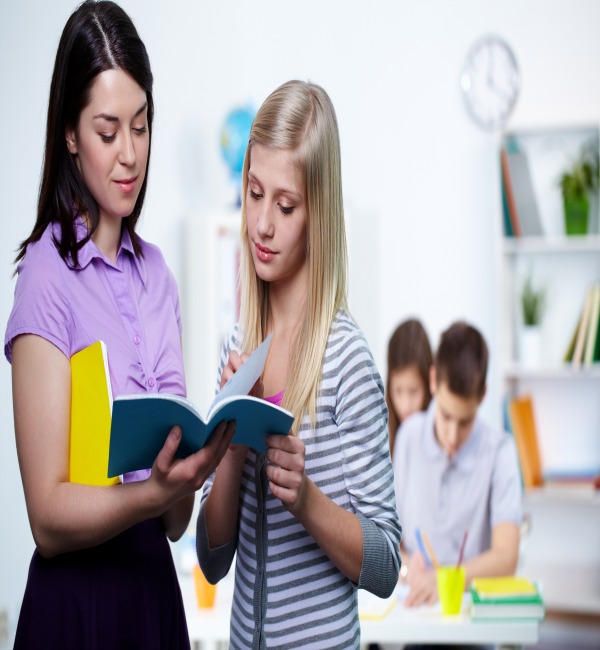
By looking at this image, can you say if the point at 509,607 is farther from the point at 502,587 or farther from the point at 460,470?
the point at 460,470

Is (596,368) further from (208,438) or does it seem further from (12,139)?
(208,438)

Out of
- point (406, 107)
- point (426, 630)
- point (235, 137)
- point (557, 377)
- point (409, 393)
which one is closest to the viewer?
point (426, 630)

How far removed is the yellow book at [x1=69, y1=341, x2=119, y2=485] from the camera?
112cm

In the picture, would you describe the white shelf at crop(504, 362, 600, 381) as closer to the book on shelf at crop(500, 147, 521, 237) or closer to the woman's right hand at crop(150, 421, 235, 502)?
the book on shelf at crop(500, 147, 521, 237)

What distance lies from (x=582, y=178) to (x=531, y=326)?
73 centimetres

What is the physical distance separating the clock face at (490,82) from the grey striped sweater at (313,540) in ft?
10.5

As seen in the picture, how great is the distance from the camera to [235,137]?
3.89 metres

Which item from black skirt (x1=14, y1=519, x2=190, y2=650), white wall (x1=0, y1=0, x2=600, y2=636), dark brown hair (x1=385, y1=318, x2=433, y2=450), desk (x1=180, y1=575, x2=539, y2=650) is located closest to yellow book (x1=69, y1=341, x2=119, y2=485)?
black skirt (x1=14, y1=519, x2=190, y2=650)

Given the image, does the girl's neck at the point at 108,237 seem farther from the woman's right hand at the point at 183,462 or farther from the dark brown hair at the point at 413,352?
the dark brown hair at the point at 413,352

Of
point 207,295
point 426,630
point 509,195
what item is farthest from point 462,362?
point 509,195

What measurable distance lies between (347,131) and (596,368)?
5.71ft

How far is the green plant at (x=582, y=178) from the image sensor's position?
4121 mm

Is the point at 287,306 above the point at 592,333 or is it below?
Answer: above

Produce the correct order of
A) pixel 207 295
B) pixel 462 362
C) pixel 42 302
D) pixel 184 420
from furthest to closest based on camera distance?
pixel 207 295, pixel 462 362, pixel 42 302, pixel 184 420
